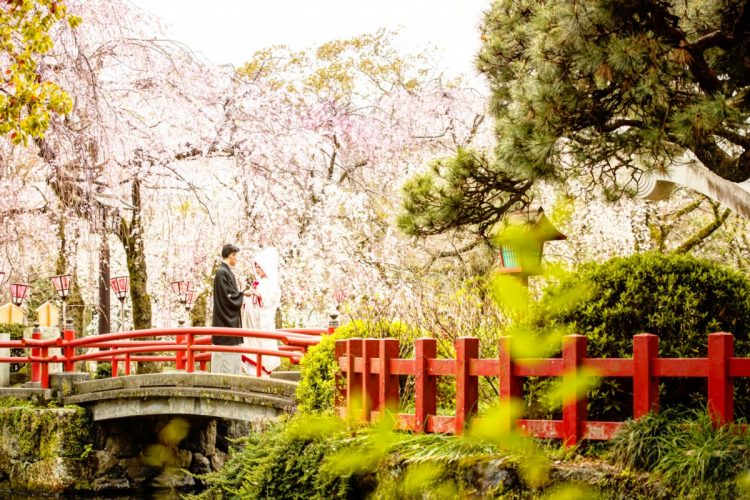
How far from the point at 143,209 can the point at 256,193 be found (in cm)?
191

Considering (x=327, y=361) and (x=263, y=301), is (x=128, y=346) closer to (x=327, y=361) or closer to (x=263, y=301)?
(x=263, y=301)

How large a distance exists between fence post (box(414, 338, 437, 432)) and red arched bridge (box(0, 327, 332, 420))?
4.39 meters

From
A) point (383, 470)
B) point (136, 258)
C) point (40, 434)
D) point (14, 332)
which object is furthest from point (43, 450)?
point (383, 470)

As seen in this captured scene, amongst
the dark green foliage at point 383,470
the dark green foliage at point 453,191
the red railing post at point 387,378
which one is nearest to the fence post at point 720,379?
the dark green foliage at point 383,470

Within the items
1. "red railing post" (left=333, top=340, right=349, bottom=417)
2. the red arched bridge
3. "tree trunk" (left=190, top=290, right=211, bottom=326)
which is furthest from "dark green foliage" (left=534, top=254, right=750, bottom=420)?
"tree trunk" (left=190, top=290, right=211, bottom=326)

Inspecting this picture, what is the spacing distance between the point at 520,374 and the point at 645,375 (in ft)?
2.94

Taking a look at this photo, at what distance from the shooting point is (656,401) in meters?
5.86

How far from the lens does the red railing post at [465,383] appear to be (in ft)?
22.7

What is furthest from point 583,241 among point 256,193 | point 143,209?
point 143,209

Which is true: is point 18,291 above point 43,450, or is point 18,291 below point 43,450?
above

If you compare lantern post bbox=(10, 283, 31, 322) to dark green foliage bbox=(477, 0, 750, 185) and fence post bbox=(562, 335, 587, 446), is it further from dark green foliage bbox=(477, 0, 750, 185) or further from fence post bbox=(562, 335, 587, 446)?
fence post bbox=(562, 335, 587, 446)

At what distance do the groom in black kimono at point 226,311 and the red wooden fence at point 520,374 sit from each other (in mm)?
5579

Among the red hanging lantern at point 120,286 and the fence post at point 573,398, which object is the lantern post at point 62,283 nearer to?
the red hanging lantern at point 120,286

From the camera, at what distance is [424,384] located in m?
7.40
